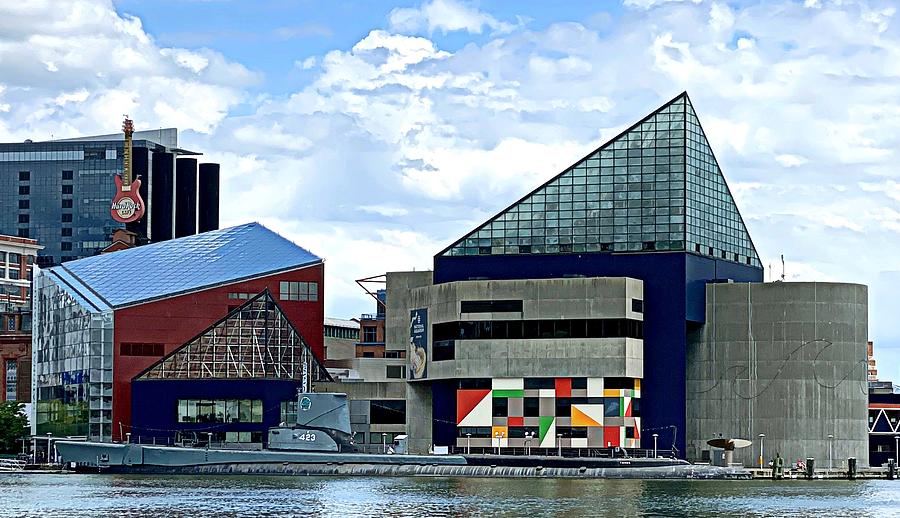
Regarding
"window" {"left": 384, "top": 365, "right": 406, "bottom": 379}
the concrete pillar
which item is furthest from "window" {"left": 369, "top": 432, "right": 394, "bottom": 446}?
"window" {"left": 384, "top": 365, "right": 406, "bottom": 379}

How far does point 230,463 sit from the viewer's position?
138500mm

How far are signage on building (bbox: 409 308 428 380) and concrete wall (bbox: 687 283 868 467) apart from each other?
2389 cm

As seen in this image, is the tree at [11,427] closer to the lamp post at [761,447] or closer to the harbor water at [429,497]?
the harbor water at [429,497]

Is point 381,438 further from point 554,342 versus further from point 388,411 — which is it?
A: point 554,342

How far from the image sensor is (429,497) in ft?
348

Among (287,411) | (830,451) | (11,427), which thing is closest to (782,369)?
(830,451)

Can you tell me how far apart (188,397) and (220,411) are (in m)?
3.14

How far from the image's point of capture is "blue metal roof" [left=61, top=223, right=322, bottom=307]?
166 meters

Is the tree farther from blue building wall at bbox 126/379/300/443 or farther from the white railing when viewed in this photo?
blue building wall at bbox 126/379/300/443

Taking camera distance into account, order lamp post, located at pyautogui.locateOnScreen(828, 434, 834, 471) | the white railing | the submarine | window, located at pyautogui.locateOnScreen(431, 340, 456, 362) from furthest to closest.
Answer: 1. the white railing
2. lamp post, located at pyautogui.locateOnScreen(828, 434, 834, 471)
3. window, located at pyautogui.locateOnScreen(431, 340, 456, 362)
4. the submarine

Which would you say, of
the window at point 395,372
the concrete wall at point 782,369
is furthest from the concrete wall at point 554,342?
the window at point 395,372

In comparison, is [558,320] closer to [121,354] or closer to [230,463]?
[230,463]

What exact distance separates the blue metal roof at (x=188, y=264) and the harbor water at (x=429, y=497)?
31.4 m

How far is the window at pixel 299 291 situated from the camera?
170 metres
